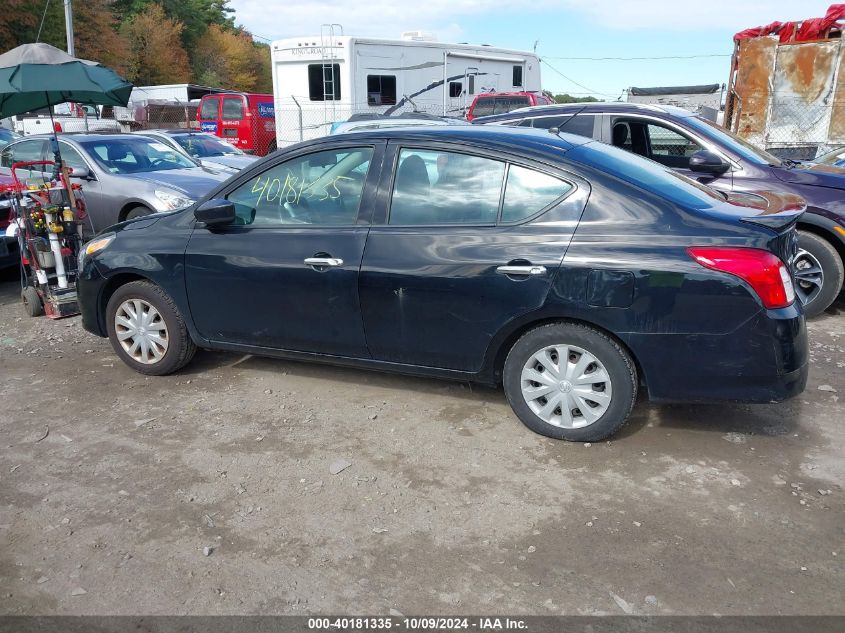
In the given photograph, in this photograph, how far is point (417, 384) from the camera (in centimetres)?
479

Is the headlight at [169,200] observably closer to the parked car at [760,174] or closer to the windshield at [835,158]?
the parked car at [760,174]

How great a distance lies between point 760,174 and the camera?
6059 mm

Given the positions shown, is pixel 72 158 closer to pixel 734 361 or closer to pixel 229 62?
pixel 734 361

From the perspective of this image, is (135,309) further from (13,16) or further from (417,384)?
(13,16)

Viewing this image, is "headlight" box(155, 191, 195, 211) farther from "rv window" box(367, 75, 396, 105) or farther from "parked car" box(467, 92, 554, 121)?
"rv window" box(367, 75, 396, 105)

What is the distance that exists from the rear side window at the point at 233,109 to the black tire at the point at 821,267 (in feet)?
57.3

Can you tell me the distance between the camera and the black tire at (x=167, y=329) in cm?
480

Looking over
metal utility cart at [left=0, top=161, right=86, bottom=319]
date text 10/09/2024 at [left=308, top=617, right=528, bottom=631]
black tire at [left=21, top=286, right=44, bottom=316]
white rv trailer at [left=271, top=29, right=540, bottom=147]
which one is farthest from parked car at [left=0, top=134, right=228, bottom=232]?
white rv trailer at [left=271, top=29, right=540, bottom=147]

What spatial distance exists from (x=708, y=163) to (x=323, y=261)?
147 inches

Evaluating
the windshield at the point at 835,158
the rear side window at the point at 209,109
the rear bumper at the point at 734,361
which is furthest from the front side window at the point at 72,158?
the rear side window at the point at 209,109

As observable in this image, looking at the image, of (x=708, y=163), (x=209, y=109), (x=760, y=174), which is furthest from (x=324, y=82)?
(x=760, y=174)

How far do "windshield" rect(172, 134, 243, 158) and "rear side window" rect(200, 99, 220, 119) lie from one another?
7102 mm

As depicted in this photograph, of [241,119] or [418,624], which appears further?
[241,119]

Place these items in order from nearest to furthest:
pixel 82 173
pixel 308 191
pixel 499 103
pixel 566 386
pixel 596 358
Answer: pixel 596 358 → pixel 566 386 → pixel 308 191 → pixel 82 173 → pixel 499 103
